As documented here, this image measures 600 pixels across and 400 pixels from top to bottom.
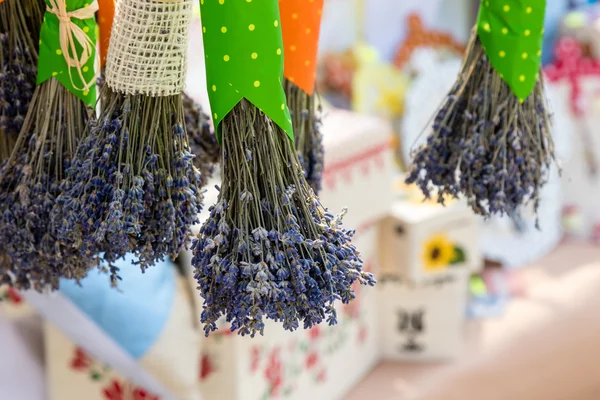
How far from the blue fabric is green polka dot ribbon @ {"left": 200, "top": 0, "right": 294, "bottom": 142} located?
67 centimetres

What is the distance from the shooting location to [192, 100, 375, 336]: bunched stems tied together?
0.59m

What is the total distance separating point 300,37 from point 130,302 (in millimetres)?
675

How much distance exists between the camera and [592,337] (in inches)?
87.0

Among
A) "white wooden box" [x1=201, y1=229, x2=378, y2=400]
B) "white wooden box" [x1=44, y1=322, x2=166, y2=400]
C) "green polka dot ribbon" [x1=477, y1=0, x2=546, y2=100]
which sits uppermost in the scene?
"green polka dot ribbon" [x1=477, y1=0, x2=546, y2=100]

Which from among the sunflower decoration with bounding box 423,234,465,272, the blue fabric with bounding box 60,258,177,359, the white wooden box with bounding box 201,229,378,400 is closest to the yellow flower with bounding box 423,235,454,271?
the sunflower decoration with bounding box 423,234,465,272

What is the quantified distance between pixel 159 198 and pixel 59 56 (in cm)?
18

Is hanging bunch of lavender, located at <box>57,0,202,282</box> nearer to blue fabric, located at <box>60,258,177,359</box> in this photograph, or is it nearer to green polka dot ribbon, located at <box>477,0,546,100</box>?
green polka dot ribbon, located at <box>477,0,546,100</box>

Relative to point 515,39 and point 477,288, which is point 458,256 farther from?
point 515,39

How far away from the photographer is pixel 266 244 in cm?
61

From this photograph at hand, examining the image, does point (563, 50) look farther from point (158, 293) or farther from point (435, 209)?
point (158, 293)

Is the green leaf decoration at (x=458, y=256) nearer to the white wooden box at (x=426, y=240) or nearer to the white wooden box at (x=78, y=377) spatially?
the white wooden box at (x=426, y=240)

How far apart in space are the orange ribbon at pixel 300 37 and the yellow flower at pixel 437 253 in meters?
1.23

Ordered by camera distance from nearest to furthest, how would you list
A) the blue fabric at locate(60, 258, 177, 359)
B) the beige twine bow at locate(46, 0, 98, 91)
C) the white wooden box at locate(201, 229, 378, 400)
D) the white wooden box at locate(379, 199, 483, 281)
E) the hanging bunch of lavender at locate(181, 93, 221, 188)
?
the beige twine bow at locate(46, 0, 98, 91) → the hanging bunch of lavender at locate(181, 93, 221, 188) → the blue fabric at locate(60, 258, 177, 359) → the white wooden box at locate(201, 229, 378, 400) → the white wooden box at locate(379, 199, 483, 281)

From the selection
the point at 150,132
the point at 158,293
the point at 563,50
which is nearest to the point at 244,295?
the point at 150,132
